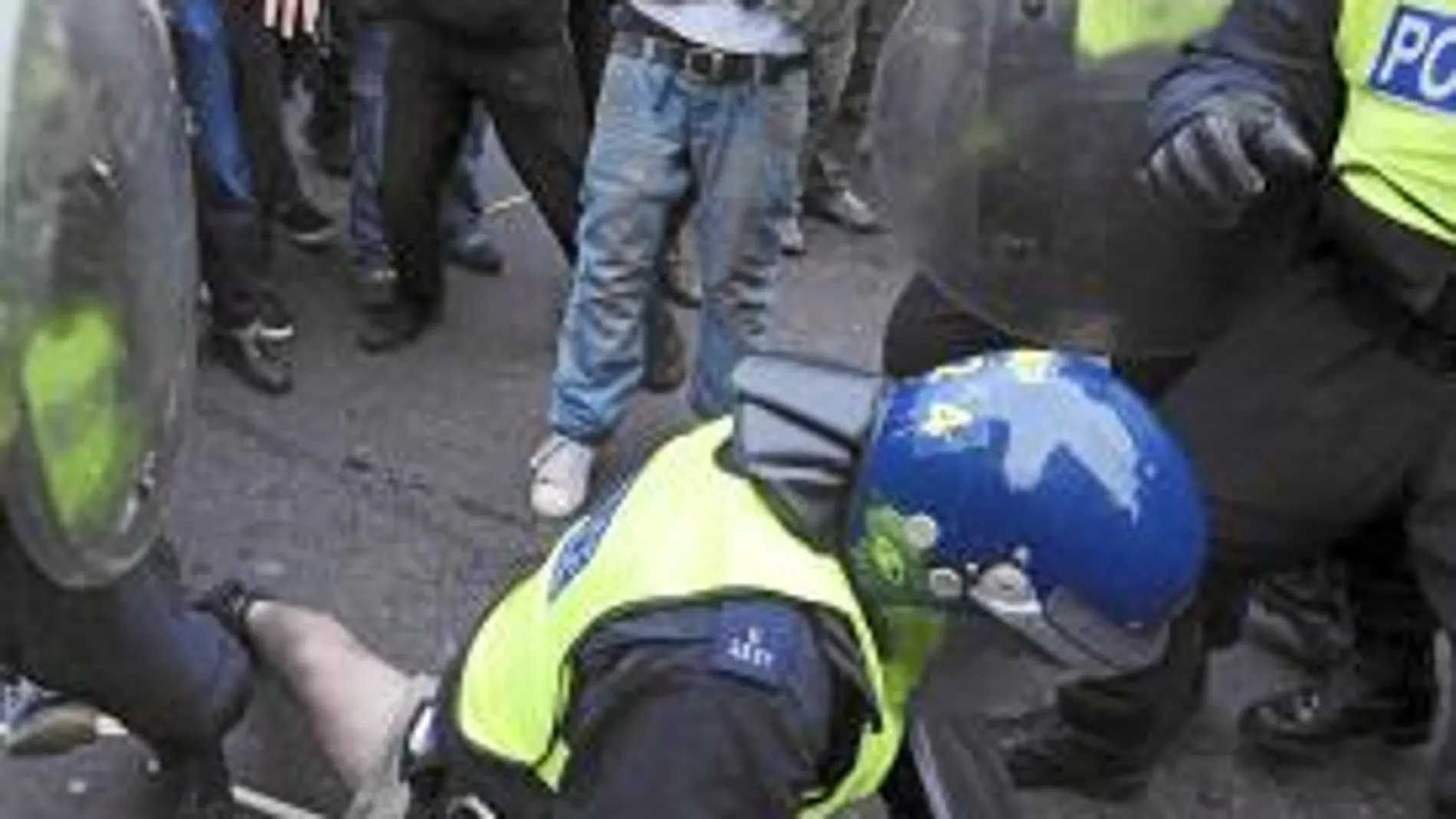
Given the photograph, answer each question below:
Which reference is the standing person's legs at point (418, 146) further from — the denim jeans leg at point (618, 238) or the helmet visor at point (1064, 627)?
the helmet visor at point (1064, 627)

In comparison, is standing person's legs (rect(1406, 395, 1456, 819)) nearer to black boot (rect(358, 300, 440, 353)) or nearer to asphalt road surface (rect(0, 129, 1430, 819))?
asphalt road surface (rect(0, 129, 1430, 819))

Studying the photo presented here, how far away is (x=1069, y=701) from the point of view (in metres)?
3.95

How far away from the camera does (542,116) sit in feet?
16.1

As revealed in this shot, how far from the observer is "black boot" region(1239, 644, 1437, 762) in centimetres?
420

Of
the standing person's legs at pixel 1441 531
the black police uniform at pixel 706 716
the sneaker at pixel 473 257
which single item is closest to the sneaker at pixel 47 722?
the black police uniform at pixel 706 716

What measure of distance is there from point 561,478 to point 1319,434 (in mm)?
1670

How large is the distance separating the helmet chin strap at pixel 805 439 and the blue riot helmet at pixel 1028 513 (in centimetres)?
3

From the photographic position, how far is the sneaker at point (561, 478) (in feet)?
15.6

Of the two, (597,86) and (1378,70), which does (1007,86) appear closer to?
(1378,70)

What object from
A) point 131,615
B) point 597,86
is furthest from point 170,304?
point 597,86

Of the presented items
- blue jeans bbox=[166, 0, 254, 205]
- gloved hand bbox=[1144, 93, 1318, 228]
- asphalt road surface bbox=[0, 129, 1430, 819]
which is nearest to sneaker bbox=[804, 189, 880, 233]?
Result: asphalt road surface bbox=[0, 129, 1430, 819]

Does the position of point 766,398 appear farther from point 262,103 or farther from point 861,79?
point 861,79

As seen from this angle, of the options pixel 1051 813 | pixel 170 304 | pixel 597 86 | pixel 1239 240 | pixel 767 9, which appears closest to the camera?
pixel 170 304

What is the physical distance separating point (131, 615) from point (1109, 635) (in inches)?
59.7
